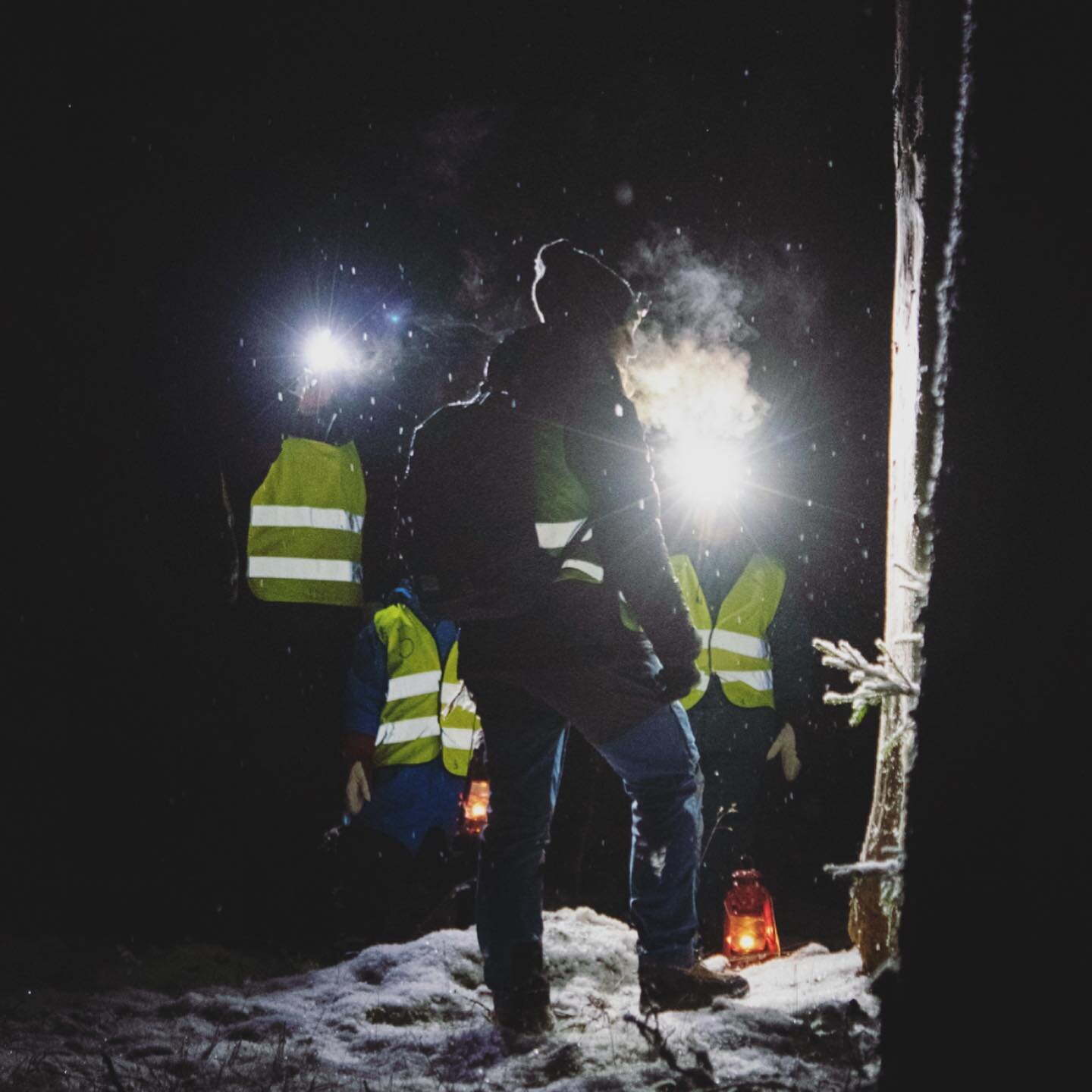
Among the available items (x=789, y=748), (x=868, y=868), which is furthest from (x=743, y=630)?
(x=868, y=868)

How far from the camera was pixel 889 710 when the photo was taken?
9.31 feet

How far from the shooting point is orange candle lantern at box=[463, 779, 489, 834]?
203 inches

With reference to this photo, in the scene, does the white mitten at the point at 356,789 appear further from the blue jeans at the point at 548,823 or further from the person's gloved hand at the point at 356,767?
the blue jeans at the point at 548,823

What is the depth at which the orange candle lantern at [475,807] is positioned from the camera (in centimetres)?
514

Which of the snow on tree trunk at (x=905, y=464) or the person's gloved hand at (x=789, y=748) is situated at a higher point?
the snow on tree trunk at (x=905, y=464)

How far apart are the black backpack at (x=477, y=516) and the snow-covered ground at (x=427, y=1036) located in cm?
144

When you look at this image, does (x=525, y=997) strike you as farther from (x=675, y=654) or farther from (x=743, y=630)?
(x=743, y=630)

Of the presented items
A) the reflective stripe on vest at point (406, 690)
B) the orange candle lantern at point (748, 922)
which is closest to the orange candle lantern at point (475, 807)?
the reflective stripe on vest at point (406, 690)

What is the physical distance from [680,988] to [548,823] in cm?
73

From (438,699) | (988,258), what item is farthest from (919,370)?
(438,699)

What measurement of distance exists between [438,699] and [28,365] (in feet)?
10.8

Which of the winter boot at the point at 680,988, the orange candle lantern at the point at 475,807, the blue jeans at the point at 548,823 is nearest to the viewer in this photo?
the winter boot at the point at 680,988

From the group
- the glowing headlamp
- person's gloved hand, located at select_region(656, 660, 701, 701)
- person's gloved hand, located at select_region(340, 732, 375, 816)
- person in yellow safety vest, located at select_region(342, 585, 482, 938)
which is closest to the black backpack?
person's gloved hand, located at select_region(656, 660, 701, 701)

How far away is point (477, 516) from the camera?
285 cm
